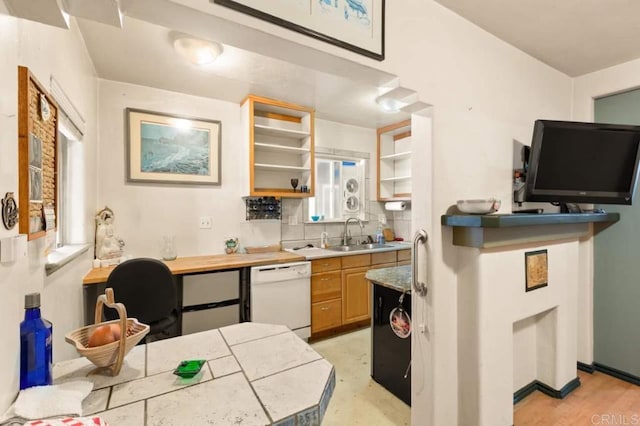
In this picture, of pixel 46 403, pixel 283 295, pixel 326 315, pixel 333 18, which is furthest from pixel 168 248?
pixel 333 18

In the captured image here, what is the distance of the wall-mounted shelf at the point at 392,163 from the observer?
3.74 meters

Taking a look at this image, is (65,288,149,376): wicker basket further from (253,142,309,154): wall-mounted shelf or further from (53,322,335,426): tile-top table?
(253,142,309,154): wall-mounted shelf

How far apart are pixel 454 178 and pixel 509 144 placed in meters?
0.64

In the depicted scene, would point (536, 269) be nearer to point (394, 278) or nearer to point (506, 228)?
point (506, 228)

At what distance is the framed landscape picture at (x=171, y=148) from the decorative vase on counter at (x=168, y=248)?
0.55 meters

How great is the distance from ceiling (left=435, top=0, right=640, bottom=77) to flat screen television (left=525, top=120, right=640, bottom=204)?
573 millimetres

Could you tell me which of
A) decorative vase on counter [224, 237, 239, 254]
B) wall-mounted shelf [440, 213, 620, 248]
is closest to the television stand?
wall-mounted shelf [440, 213, 620, 248]

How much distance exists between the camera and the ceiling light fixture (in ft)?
5.87

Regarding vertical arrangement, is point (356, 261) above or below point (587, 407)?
above

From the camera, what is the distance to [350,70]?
132 cm

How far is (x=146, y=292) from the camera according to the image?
1891mm

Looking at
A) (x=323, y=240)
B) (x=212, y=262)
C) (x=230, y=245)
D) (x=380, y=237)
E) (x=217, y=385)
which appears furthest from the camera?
(x=380, y=237)

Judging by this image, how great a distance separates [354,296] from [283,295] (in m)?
0.84

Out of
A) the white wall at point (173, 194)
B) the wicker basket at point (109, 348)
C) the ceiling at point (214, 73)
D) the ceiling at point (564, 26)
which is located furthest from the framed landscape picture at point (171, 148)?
the ceiling at point (564, 26)
